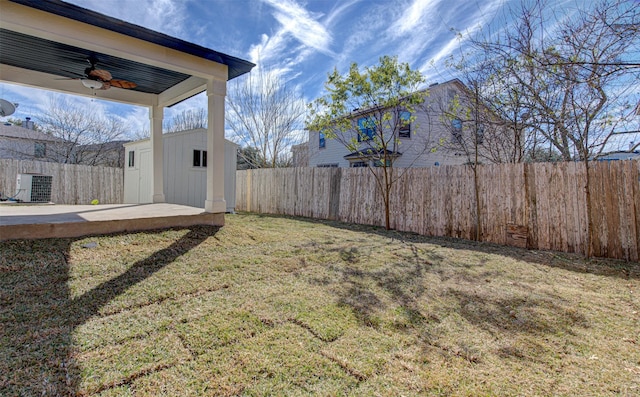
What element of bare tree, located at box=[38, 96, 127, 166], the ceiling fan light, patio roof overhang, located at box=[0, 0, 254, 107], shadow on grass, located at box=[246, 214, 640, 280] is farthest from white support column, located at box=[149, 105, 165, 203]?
bare tree, located at box=[38, 96, 127, 166]

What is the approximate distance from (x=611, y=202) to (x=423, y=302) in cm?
409

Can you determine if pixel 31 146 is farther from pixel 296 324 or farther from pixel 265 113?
pixel 296 324

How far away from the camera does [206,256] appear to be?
3.89 meters

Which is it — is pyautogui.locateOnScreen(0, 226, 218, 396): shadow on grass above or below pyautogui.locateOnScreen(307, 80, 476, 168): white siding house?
below

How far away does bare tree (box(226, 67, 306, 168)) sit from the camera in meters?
14.2

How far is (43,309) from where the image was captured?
7.50 ft

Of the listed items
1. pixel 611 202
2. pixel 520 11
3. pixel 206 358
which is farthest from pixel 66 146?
pixel 611 202

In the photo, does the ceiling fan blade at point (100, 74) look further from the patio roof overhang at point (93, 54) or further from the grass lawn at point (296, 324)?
the grass lawn at point (296, 324)

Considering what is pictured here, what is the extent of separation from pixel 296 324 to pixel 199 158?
7.91 m

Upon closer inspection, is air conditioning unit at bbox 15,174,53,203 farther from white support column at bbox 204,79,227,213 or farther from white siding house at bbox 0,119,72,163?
white siding house at bbox 0,119,72,163

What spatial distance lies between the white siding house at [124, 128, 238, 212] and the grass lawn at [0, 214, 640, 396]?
4720mm

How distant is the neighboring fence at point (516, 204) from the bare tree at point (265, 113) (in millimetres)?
6867

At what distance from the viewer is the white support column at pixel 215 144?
5.13 m

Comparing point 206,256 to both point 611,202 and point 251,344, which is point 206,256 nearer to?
point 251,344
